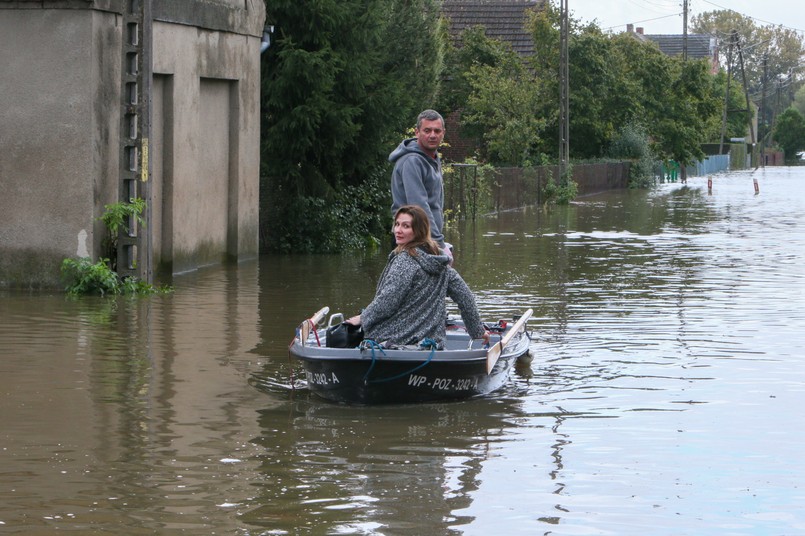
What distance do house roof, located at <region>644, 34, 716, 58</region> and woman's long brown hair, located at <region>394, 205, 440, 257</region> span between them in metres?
120

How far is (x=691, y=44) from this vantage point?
133 m

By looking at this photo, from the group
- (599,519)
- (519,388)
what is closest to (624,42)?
(519,388)

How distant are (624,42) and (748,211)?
25.4m

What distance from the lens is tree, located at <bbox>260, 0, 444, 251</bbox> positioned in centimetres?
2366

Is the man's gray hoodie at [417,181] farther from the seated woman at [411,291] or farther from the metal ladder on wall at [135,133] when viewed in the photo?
the metal ladder on wall at [135,133]

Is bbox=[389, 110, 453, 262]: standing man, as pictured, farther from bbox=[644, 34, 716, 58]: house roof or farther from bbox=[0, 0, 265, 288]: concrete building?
bbox=[644, 34, 716, 58]: house roof

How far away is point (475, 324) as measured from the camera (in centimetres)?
1101

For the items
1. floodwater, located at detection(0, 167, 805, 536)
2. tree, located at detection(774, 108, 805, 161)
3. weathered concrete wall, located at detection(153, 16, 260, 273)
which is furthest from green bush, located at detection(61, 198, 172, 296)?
tree, located at detection(774, 108, 805, 161)

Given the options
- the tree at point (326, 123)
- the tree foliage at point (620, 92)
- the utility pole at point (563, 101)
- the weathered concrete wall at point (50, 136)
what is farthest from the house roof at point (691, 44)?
the weathered concrete wall at point (50, 136)

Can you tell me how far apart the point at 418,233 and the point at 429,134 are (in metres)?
A: 1.10

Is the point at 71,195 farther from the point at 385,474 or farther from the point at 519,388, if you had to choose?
the point at 385,474

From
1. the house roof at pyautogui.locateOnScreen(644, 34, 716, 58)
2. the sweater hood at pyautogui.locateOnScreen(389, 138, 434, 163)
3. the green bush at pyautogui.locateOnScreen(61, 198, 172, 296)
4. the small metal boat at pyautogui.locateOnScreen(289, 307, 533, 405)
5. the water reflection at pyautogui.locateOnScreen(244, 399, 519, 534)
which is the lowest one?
the water reflection at pyautogui.locateOnScreen(244, 399, 519, 534)

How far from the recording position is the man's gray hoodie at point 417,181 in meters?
11.4

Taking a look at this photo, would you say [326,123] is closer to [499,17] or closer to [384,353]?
[384,353]
